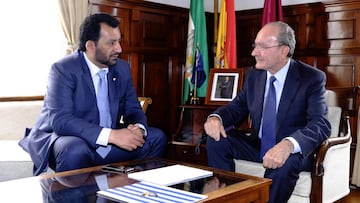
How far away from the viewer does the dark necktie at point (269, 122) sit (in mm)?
2348

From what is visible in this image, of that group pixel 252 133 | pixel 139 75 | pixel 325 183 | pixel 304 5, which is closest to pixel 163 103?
pixel 139 75

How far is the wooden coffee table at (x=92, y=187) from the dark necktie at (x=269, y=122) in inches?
23.3

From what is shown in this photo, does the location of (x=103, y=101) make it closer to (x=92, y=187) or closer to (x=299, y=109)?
(x=92, y=187)

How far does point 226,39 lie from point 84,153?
221cm

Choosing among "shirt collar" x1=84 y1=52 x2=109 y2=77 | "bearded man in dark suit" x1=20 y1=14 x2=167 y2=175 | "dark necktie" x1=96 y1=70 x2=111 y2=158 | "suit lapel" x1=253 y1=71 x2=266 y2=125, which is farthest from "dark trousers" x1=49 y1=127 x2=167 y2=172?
"suit lapel" x1=253 y1=71 x2=266 y2=125

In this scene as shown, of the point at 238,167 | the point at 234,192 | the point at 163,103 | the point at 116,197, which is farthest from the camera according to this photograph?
the point at 163,103

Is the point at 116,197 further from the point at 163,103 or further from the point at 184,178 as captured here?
the point at 163,103

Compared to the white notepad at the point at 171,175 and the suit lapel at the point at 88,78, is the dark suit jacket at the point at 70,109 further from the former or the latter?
the white notepad at the point at 171,175

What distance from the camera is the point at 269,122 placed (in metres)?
2.37

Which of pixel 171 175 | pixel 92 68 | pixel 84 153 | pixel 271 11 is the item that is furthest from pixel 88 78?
pixel 271 11

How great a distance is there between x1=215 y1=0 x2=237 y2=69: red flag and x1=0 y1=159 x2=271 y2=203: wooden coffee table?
7.26ft

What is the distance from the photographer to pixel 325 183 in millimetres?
2305

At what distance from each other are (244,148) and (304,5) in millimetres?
2019

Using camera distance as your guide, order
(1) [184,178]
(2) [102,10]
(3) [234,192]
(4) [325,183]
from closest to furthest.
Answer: (3) [234,192]
(1) [184,178]
(4) [325,183]
(2) [102,10]
